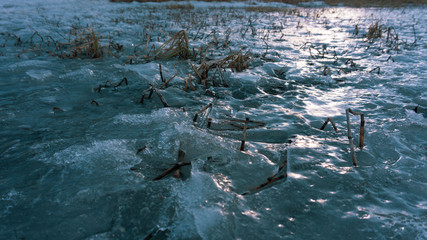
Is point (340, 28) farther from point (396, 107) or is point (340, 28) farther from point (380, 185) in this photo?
Result: point (380, 185)

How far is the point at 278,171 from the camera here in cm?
189

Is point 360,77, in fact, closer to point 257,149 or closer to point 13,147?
point 257,149

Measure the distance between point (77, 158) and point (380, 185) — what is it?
7.41ft

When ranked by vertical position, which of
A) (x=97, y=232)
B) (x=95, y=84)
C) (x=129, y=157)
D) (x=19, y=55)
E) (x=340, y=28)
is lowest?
(x=97, y=232)

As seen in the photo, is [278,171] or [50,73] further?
[50,73]

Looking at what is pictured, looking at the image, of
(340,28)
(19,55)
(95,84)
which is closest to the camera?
(95,84)

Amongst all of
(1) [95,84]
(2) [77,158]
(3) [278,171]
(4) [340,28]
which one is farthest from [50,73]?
(4) [340,28]

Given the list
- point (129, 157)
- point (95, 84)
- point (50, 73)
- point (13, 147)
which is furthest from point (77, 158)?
point (50, 73)

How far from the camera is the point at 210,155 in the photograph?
2018mm

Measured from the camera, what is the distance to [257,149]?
216cm

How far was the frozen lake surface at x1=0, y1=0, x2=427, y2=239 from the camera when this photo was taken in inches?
56.9

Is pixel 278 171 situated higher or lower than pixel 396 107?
lower

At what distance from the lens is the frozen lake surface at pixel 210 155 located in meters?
1.45

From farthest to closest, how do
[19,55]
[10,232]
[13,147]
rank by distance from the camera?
[19,55] → [13,147] → [10,232]
